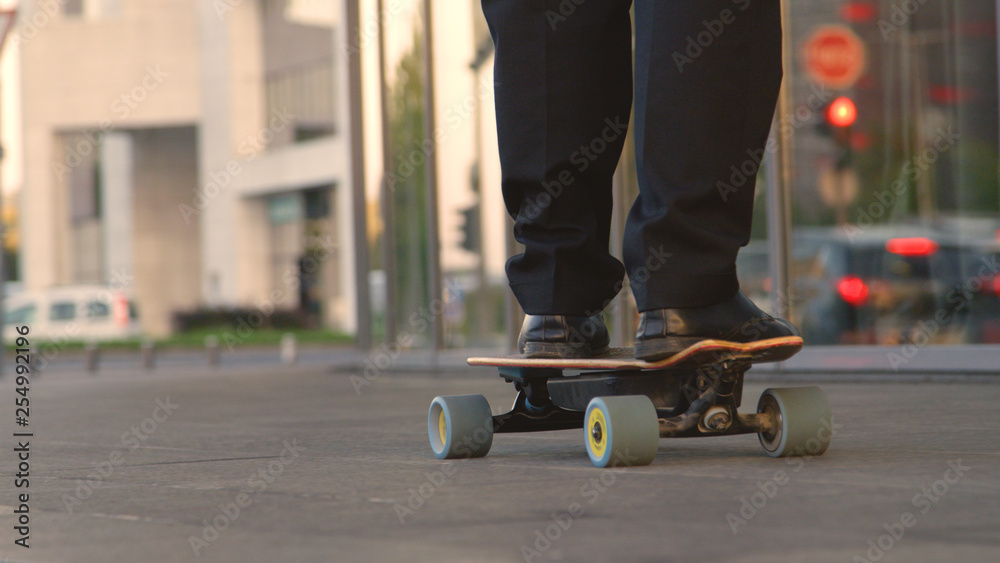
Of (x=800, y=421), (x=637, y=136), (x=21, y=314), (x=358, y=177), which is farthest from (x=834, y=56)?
(x=21, y=314)

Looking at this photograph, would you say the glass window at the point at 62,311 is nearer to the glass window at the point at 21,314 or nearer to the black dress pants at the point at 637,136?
the glass window at the point at 21,314

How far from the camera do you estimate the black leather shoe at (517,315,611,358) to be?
2811mm

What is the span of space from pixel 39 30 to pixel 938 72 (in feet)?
115

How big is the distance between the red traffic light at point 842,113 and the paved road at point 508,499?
5167 millimetres

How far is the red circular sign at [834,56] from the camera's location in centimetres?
891

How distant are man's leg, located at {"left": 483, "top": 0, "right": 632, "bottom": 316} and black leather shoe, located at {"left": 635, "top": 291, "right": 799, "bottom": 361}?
1.05 ft

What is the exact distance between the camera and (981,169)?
802cm

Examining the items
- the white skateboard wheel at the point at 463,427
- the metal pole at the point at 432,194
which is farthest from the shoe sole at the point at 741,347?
the metal pole at the point at 432,194

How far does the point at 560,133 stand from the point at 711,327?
0.58 m

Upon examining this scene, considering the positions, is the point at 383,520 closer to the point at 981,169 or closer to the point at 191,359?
the point at 981,169

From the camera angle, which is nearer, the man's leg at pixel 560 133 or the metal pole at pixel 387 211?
the man's leg at pixel 560 133

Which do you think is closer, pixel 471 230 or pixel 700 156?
pixel 700 156

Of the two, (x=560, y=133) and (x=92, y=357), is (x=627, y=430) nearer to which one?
(x=560, y=133)

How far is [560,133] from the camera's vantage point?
283 cm
